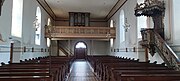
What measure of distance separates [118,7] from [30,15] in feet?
23.1

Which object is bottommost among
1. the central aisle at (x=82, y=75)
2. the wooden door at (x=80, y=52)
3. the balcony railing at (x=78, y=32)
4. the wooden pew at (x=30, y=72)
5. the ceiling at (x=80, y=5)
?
the central aisle at (x=82, y=75)

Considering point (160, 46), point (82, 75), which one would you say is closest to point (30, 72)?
point (160, 46)

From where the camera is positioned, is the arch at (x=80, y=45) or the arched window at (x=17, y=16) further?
the arch at (x=80, y=45)

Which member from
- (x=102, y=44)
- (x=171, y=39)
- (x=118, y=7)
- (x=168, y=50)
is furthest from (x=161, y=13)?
(x=102, y=44)

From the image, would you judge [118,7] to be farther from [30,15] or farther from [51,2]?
[30,15]

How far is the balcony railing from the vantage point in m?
16.2

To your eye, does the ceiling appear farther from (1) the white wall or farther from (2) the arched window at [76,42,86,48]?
(2) the arched window at [76,42,86,48]

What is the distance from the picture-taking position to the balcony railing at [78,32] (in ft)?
53.1

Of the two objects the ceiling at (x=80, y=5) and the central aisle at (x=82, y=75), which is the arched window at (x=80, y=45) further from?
the central aisle at (x=82, y=75)

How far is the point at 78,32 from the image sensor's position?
650 inches

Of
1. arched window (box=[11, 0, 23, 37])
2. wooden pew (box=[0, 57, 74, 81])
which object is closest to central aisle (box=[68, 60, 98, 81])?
wooden pew (box=[0, 57, 74, 81])

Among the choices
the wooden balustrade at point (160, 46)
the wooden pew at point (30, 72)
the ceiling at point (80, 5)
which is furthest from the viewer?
the ceiling at point (80, 5)

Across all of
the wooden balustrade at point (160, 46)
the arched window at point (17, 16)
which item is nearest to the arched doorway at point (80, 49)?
the arched window at point (17, 16)

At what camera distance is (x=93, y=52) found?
2217cm
